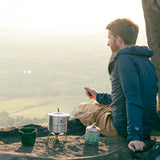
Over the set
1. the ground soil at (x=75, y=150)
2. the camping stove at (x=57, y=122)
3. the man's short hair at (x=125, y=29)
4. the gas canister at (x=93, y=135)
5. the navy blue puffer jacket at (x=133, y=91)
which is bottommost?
the ground soil at (x=75, y=150)

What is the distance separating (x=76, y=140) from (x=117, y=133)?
2.05 feet

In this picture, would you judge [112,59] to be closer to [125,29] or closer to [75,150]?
[125,29]

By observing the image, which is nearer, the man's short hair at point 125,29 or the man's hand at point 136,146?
the man's hand at point 136,146

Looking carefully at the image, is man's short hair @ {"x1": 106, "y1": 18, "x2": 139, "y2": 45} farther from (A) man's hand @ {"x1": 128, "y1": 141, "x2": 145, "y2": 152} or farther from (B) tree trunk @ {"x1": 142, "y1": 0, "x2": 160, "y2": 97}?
(B) tree trunk @ {"x1": 142, "y1": 0, "x2": 160, "y2": 97}

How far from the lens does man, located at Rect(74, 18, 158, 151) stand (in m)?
3.59

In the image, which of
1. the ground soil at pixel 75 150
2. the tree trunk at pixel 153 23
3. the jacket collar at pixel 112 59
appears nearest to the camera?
the ground soil at pixel 75 150

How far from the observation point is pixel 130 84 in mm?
3637

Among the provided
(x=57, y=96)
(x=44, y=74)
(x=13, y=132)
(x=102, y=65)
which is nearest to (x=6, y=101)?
(x=57, y=96)

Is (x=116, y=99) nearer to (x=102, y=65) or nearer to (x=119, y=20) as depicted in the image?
(x=119, y=20)

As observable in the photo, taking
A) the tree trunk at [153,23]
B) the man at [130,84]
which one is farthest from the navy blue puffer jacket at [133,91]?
the tree trunk at [153,23]

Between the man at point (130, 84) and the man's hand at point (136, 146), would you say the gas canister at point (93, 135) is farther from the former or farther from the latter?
the man's hand at point (136, 146)

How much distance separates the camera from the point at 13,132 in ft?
18.4

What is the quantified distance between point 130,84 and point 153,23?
290 cm

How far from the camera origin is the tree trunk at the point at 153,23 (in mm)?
A: 5989
